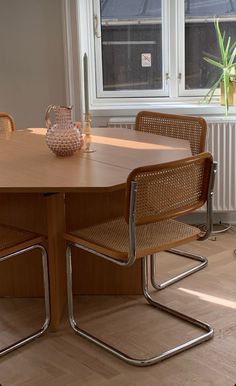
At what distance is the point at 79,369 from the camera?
2490 mm

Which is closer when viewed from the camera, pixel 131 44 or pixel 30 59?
pixel 30 59

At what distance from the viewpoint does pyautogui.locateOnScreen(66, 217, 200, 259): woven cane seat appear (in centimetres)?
248

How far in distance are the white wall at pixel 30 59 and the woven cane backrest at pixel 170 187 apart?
1.86 m

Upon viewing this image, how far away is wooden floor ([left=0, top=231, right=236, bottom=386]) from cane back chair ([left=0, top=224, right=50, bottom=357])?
36 millimetres

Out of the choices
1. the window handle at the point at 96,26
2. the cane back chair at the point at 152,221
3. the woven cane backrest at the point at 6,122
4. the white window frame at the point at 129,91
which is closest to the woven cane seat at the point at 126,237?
the cane back chair at the point at 152,221

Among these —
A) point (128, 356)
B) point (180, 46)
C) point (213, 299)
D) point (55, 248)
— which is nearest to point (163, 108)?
point (180, 46)

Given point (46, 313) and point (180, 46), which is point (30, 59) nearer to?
point (180, 46)

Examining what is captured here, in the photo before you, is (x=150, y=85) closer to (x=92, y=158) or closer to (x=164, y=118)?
(x=164, y=118)

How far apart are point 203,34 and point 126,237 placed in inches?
84.8

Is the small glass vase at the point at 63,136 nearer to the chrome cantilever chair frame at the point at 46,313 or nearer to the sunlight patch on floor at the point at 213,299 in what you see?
the chrome cantilever chair frame at the point at 46,313

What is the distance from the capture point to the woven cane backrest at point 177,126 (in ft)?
10.9

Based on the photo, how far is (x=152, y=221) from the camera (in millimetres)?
2412

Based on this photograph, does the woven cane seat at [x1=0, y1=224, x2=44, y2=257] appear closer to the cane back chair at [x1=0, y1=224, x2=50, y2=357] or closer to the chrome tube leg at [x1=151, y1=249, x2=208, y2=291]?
the cane back chair at [x1=0, y1=224, x2=50, y2=357]

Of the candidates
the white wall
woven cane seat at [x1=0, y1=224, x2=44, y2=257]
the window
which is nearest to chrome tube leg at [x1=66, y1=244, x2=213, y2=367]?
woven cane seat at [x1=0, y1=224, x2=44, y2=257]
